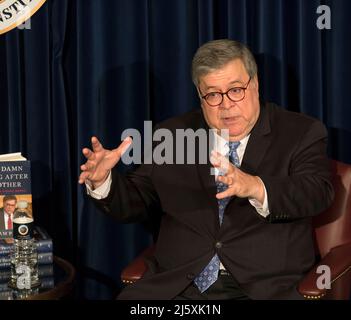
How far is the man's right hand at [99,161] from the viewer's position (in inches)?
95.4

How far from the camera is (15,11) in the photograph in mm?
3150

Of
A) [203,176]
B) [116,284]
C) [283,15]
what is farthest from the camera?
[116,284]

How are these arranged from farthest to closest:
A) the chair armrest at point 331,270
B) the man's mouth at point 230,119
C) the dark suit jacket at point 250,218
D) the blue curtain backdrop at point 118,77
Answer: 1. the blue curtain backdrop at point 118,77
2. the man's mouth at point 230,119
3. the dark suit jacket at point 250,218
4. the chair armrest at point 331,270

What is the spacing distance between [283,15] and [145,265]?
1245mm

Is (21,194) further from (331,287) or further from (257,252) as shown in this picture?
(331,287)

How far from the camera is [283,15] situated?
310 centimetres

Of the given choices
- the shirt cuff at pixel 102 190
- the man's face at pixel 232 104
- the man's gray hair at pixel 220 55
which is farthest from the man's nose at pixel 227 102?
the shirt cuff at pixel 102 190

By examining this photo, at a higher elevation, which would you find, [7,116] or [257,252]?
[7,116]

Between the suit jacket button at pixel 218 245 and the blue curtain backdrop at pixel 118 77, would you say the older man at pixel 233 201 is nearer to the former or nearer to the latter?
the suit jacket button at pixel 218 245

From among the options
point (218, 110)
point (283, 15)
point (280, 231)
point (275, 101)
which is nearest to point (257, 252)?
point (280, 231)

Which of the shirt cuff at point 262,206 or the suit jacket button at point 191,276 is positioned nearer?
the shirt cuff at point 262,206

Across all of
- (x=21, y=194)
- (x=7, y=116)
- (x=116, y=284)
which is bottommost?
(x=116, y=284)

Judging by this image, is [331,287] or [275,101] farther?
[275,101]

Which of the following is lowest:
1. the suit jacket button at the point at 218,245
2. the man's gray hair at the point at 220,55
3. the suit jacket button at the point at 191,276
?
the suit jacket button at the point at 191,276
